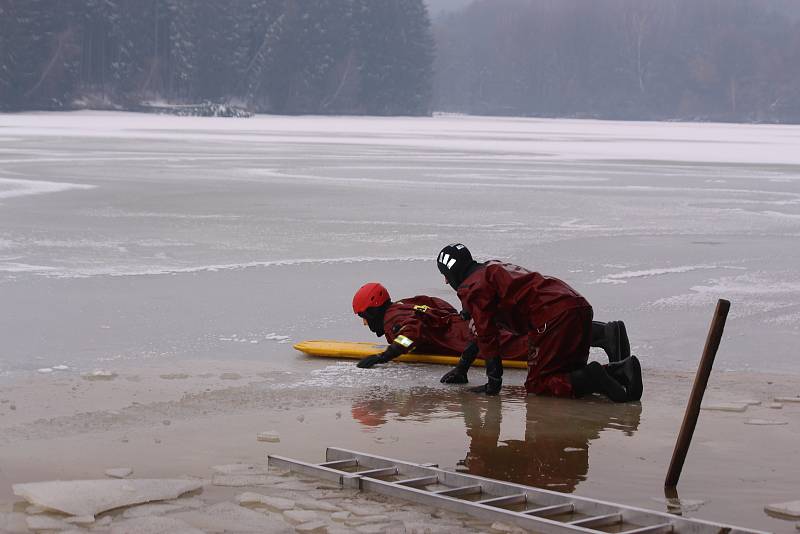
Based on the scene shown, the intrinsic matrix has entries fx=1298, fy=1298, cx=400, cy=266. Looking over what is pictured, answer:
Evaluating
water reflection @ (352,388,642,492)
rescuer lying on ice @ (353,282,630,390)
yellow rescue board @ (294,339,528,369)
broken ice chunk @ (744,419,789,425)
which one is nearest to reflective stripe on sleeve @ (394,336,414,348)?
rescuer lying on ice @ (353,282,630,390)

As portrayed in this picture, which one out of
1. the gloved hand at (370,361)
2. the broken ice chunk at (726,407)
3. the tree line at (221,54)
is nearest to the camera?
the broken ice chunk at (726,407)

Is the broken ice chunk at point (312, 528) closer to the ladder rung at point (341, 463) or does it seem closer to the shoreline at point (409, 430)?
the ladder rung at point (341, 463)

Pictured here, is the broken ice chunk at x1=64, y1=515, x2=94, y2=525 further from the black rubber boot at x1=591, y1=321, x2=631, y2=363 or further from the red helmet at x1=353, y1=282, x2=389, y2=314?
the black rubber boot at x1=591, y1=321, x2=631, y2=363

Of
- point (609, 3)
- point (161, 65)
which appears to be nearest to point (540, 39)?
point (609, 3)

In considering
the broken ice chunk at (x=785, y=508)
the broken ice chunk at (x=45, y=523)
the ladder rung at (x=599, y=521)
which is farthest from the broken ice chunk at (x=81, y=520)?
the broken ice chunk at (x=785, y=508)

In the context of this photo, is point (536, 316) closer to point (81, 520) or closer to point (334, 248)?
point (81, 520)

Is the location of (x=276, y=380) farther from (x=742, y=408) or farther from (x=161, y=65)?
(x=161, y=65)

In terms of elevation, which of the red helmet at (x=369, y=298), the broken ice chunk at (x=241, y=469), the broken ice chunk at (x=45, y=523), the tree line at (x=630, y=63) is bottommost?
the broken ice chunk at (x=45, y=523)

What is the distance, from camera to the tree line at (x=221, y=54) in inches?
3583

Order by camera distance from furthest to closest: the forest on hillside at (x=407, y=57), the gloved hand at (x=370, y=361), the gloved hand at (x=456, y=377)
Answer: the forest on hillside at (x=407, y=57), the gloved hand at (x=370, y=361), the gloved hand at (x=456, y=377)

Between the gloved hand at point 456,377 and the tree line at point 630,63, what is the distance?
135 meters

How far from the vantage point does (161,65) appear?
102062 mm

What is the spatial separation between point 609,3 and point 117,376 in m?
169

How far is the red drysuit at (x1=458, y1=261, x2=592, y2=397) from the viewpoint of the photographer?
671 cm
